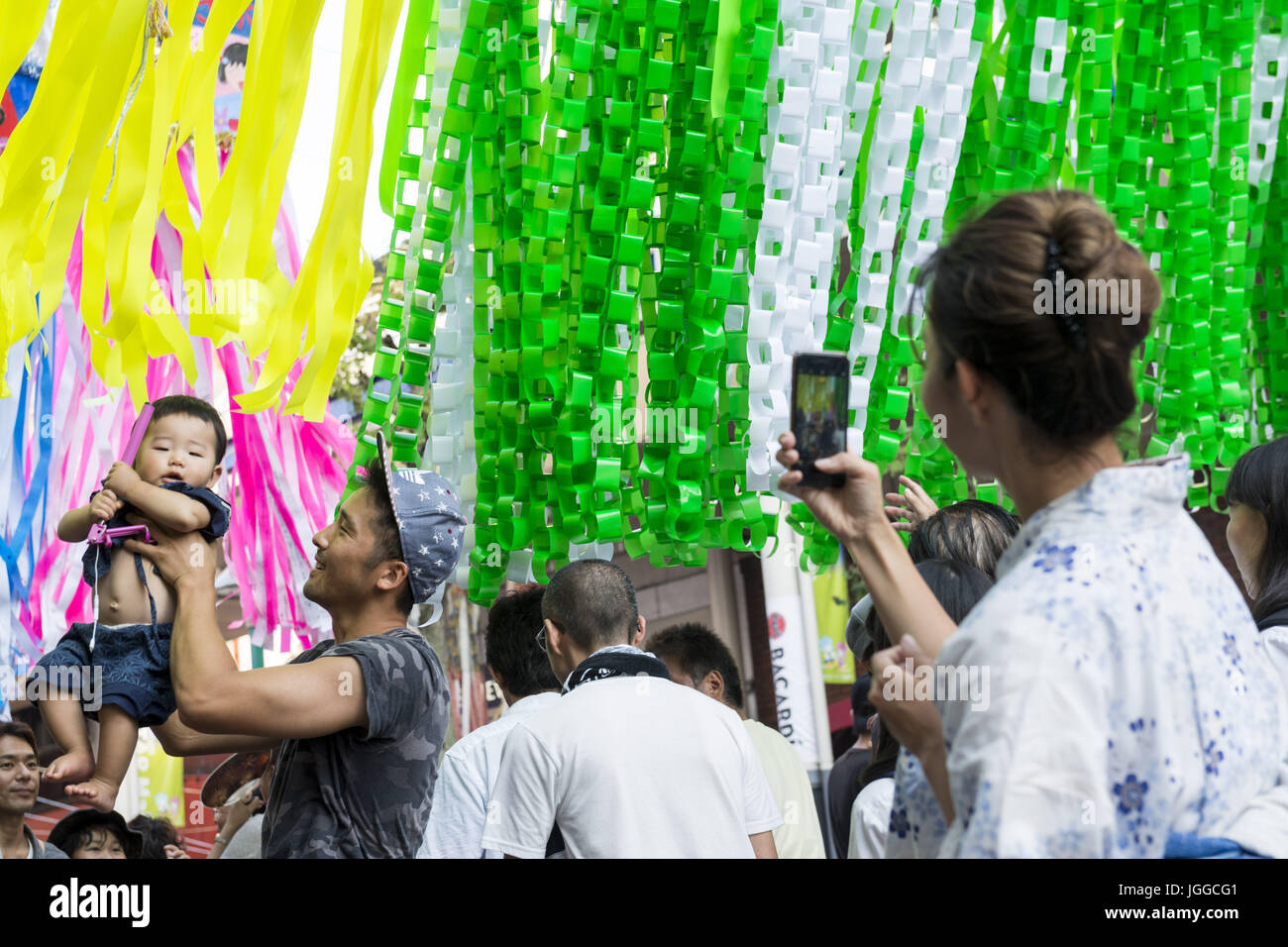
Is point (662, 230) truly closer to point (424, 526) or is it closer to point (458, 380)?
point (458, 380)

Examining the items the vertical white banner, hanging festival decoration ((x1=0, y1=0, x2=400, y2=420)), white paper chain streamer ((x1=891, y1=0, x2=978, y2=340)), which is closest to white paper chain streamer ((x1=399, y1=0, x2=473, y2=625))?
hanging festival decoration ((x1=0, y1=0, x2=400, y2=420))

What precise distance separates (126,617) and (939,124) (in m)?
2.14

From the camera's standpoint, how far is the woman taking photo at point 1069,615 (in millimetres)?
1151

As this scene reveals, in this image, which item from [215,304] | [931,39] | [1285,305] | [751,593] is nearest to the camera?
[215,304]

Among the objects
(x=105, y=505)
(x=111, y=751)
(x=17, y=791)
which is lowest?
(x=17, y=791)

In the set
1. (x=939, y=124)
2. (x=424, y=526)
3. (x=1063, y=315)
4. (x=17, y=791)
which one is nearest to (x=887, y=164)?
(x=939, y=124)

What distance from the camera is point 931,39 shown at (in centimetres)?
288

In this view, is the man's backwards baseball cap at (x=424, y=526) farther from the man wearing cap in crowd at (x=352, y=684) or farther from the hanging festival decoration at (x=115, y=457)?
the hanging festival decoration at (x=115, y=457)

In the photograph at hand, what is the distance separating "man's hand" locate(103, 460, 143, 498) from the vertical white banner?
229 inches

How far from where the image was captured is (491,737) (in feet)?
10.1

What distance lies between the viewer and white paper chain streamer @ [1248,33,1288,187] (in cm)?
319

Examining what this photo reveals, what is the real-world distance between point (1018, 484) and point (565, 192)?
152 centimetres
